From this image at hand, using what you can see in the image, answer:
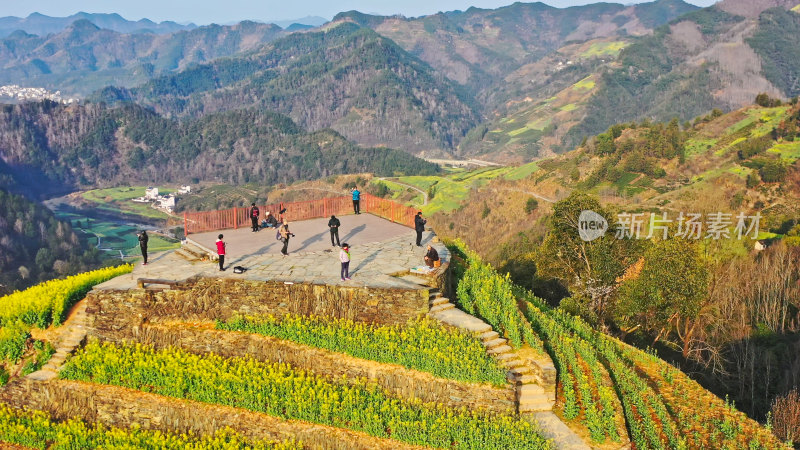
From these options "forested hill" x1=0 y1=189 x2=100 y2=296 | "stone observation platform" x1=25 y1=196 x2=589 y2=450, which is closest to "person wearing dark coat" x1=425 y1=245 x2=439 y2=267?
"stone observation platform" x1=25 y1=196 x2=589 y2=450

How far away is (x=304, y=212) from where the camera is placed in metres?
28.3

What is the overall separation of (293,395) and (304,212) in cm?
1371

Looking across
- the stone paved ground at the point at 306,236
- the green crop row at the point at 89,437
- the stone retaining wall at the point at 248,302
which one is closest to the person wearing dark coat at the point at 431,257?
the stone retaining wall at the point at 248,302

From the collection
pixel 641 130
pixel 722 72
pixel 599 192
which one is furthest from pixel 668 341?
pixel 722 72

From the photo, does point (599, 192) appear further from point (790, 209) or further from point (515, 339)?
point (515, 339)

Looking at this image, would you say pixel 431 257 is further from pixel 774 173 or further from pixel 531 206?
pixel 531 206

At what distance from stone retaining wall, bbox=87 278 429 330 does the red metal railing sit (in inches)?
203

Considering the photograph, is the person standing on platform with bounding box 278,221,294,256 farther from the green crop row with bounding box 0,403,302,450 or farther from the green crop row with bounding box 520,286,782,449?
the green crop row with bounding box 520,286,782,449

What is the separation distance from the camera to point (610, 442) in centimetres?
1442

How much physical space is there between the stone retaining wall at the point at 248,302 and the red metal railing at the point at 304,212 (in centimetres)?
517

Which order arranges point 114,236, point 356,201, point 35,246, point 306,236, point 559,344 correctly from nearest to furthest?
point 559,344
point 306,236
point 356,201
point 35,246
point 114,236

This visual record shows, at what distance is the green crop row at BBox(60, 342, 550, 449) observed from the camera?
47.4ft

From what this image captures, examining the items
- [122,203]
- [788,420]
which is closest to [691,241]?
[788,420]

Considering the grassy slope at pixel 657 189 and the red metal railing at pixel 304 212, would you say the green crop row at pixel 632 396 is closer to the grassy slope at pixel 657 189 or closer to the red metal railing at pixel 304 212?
the red metal railing at pixel 304 212
